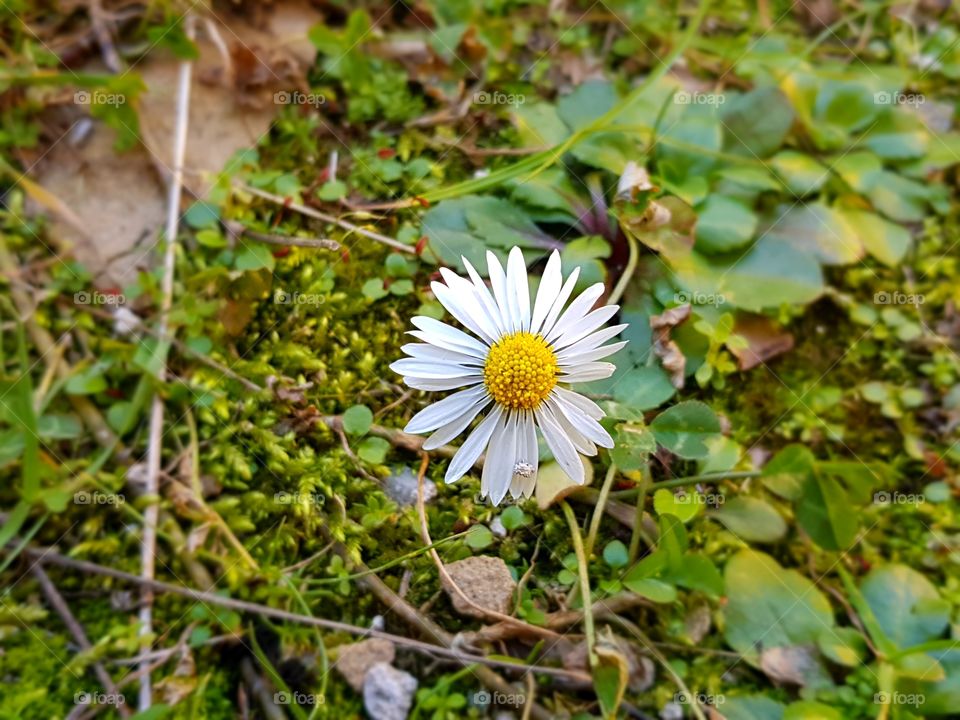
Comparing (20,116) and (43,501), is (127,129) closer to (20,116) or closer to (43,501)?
(20,116)

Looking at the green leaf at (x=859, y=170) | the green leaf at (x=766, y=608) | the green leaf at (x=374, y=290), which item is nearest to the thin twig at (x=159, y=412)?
the green leaf at (x=374, y=290)

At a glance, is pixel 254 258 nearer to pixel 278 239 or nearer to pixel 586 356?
pixel 278 239

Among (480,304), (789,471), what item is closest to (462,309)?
(480,304)

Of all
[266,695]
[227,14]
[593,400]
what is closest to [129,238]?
[227,14]

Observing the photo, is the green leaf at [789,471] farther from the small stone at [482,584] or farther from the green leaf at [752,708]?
the small stone at [482,584]

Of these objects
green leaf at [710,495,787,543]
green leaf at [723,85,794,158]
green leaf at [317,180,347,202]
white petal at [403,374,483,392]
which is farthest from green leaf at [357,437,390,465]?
green leaf at [723,85,794,158]

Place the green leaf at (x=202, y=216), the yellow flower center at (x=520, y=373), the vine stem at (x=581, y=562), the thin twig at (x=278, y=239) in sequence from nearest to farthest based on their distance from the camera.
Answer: the yellow flower center at (x=520, y=373) < the vine stem at (x=581, y=562) < the thin twig at (x=278, y=239) < the green leaf at (x=202, y=216)
